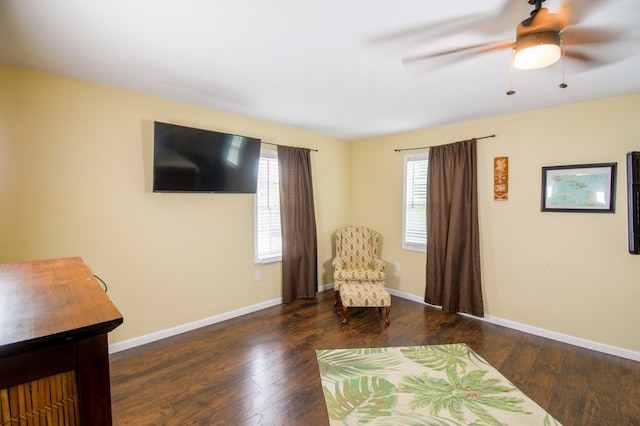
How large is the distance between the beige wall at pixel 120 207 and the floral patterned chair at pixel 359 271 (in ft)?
3.55

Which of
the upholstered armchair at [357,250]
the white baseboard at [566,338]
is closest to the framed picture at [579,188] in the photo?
the white baseboard at [566,338]

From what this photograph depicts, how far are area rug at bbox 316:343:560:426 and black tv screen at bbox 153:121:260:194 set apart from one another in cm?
203

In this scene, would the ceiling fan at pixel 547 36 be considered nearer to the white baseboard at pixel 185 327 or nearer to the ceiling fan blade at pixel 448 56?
the ceiling fan blade at pixel 448 56

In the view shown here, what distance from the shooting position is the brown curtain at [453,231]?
11.5 feet

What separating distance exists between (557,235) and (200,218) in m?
3.85

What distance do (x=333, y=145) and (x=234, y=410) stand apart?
12.2 ft

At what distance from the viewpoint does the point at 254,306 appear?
374cm

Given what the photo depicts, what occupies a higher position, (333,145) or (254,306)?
(333,145)

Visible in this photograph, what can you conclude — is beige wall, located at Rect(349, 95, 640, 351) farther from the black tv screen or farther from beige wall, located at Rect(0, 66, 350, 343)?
beige wall, located at Rect(0, 66, 350, 343)

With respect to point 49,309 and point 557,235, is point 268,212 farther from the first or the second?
point 557,235

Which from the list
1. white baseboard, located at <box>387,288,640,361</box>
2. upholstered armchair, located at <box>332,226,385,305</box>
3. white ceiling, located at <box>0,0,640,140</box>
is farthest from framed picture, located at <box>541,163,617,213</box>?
upholstered armchair, located at <box>332,226,385,305</box>

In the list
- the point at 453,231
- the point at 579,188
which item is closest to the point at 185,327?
the point at 453,231

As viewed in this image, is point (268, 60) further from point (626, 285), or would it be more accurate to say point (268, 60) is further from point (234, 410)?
point (626, 285)

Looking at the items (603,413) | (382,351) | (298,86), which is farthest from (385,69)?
(603,413)
